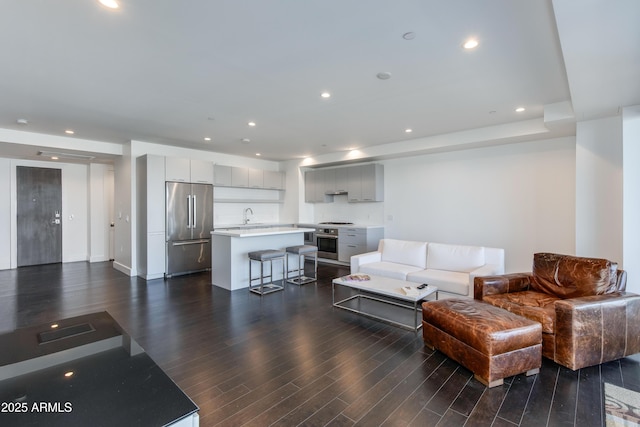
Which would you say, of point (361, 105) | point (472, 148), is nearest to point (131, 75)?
point (361, 105)

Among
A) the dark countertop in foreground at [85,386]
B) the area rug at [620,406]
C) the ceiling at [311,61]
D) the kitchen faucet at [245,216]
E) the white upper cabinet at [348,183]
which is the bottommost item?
the area rug at [620,406]

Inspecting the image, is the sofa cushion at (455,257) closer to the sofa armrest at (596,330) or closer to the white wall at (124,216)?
the sofa armrest at (596,330)

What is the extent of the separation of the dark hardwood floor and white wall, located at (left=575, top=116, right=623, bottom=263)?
5.54 feet

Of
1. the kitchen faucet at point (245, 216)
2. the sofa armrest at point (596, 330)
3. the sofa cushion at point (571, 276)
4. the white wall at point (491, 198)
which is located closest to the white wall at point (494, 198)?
the white wall at point (491, 198)

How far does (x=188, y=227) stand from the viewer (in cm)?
599

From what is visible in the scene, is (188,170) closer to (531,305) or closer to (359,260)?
(359,260)

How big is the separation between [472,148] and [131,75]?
17.3ft

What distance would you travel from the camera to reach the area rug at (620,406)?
1.90m

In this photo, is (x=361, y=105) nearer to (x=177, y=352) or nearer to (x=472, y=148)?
(x=472, y=148)

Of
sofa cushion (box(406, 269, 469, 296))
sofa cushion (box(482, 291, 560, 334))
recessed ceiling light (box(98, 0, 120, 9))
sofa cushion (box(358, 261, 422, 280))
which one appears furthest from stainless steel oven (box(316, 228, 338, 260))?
recessed ceiling light (box(98, 0, 120, 9))

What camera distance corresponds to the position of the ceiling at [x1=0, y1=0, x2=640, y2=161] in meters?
2.06

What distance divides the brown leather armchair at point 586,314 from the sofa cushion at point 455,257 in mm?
1118

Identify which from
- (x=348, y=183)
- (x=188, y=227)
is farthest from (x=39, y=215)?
(x=348, y=183)

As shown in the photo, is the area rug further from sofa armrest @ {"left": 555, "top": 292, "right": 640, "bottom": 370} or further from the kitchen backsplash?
the kitchen backsplash
